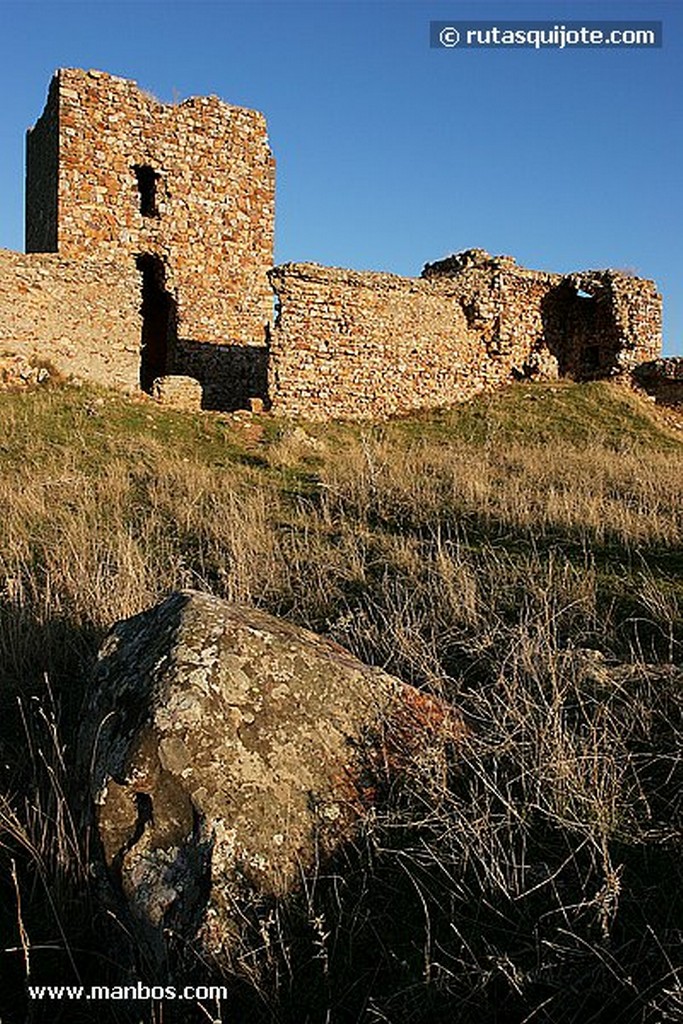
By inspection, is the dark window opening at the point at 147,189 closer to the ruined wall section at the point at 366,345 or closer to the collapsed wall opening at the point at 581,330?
the ruined wall section at the point at 366,345

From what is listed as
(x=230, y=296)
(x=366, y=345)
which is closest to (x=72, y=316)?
(x=230, y=296)

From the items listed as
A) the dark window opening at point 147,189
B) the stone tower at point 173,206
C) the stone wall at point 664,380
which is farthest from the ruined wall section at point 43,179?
the stone wall at point 664,380

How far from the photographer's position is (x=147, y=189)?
16.6 metres

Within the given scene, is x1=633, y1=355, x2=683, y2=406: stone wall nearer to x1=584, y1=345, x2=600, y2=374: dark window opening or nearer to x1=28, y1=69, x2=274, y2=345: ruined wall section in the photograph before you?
x1=584, y1=345, x2=600, y2=374: dark window opening

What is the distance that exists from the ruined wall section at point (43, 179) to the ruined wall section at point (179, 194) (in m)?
0.28

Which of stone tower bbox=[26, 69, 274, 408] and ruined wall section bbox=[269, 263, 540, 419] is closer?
ruined wall section bbox=[269, 263, 540, 419]

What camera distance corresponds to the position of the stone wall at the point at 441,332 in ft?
48.2

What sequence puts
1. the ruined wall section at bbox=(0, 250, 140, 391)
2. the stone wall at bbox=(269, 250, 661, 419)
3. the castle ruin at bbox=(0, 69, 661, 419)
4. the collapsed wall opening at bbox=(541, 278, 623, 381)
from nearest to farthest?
the ruined wall section at bbox=(0, 250, 140, 391) → the castle ruin at bbox=(0, 69, 661, 419) → the stone wall at bbox=(269, 250, 661, 419) → the collapsed wall opening at bbox=(541, 278, 623, 381)

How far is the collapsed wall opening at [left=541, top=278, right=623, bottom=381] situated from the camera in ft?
59.0

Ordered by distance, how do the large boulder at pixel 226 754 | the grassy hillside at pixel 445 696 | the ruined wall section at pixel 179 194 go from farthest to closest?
the ruined wall section at pixel 179 194
the large boulder at pixel 226 754
the grassy hillside at pixel 445 696

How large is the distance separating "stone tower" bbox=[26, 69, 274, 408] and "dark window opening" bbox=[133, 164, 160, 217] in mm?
21

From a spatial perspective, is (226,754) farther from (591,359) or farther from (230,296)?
(591,359)

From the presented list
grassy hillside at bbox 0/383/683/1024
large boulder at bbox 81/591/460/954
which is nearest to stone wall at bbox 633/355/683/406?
grassy hillside at bbox 0/383/683/1024

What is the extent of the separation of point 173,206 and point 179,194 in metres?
0.31
